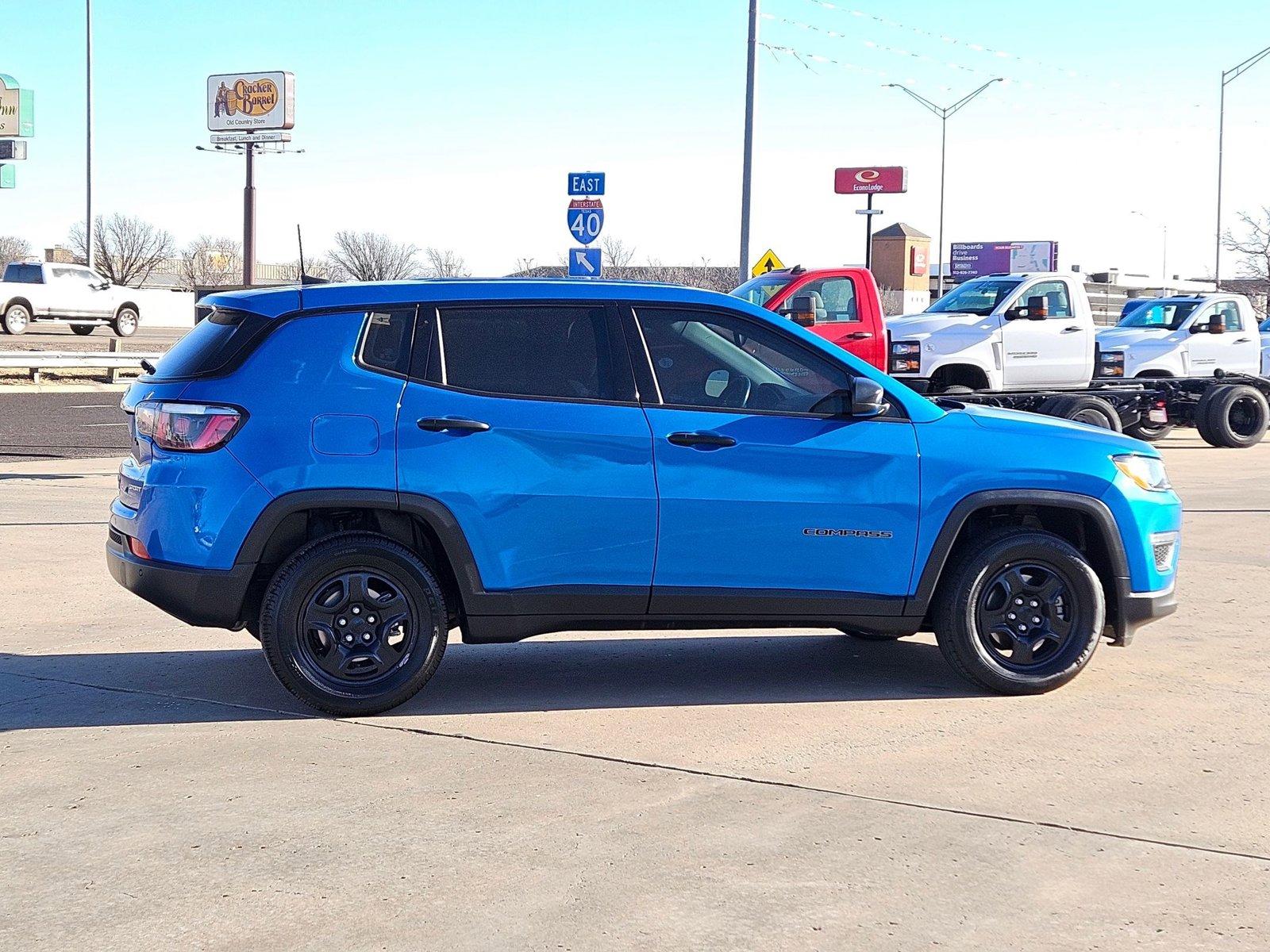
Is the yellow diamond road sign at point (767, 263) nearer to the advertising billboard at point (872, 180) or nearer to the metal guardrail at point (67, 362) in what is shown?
the metal guardrail at point (67, 362)

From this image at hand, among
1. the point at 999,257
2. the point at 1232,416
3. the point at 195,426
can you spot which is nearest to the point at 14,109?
the point at 1232,416

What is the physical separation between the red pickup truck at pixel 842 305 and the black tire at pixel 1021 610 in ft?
33.8

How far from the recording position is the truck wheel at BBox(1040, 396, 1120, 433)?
58.0 ft

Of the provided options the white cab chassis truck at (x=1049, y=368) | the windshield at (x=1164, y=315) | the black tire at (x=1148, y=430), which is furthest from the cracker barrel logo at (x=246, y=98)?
the white cab chassis truck at (x=1049, y=368)

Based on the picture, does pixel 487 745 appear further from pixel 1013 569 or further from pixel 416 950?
pixel 1013 569

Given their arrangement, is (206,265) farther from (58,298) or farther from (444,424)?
(444,424)

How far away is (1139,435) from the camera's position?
21359 mm

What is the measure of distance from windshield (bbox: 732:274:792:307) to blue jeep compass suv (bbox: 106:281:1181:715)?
10767mm

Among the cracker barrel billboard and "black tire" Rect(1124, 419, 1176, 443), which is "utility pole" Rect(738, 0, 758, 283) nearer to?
"black tire" Rect(1124, 419, 1176, 443)

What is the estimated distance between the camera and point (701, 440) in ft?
20.5

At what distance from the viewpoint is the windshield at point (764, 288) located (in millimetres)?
17297

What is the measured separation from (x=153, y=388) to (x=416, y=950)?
10.5 feet

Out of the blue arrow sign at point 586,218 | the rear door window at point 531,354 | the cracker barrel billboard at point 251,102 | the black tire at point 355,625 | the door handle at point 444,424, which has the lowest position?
the black tire at point 355,625

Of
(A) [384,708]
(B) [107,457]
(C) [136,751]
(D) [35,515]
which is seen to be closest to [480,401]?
(A) [384,708]
